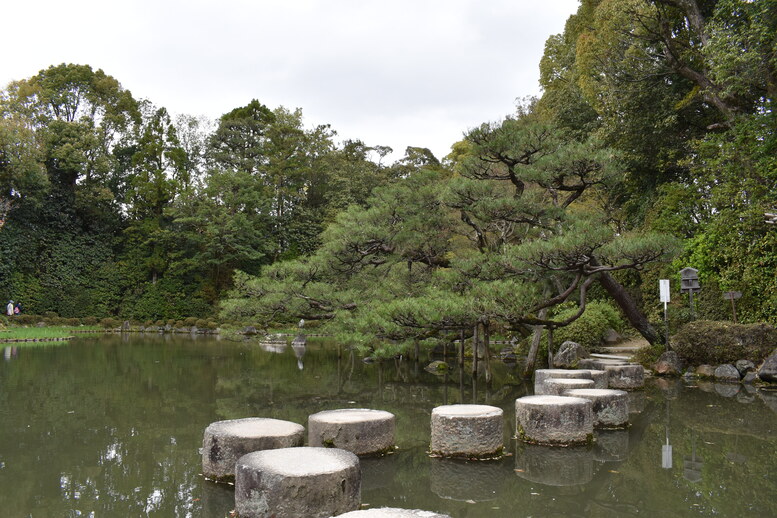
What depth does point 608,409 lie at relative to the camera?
5715mm

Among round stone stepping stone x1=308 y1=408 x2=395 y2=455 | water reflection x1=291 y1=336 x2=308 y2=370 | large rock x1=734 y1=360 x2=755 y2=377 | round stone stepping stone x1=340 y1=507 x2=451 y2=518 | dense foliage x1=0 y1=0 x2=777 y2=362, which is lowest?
water reflection x1=291 y1=336 x2=308 y2=370

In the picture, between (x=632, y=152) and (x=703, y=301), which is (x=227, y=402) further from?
(x=632, y=152)

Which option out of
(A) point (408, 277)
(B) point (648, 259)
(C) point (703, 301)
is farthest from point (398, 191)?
(C) point (703, 301)

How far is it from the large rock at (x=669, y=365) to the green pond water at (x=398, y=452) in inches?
31.0

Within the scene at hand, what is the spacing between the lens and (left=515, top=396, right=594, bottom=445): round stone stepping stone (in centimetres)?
489

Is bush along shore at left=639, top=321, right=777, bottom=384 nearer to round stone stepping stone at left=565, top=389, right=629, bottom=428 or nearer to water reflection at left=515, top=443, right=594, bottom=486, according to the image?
round stone stepping stone at left=565, top=389, right=629, bottom=428

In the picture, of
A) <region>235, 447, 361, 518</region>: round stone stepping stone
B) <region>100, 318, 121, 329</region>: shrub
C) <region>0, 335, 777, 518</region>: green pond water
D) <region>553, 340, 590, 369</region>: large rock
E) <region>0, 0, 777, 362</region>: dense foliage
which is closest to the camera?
<region>235, 447, 361, 518</region>: round stone stepping stone

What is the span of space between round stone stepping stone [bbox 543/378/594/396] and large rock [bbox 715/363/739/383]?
4652 millimetres

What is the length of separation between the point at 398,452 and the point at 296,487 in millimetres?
1940

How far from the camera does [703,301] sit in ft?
40.2

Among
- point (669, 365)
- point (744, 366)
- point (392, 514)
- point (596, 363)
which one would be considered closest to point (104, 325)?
point (596, 363)

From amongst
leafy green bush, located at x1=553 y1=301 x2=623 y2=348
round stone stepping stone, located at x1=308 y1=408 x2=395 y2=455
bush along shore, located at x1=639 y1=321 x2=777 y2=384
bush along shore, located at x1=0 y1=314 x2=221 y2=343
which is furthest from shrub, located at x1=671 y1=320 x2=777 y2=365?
bush along shore, located at x1=0 y1=314 x2=221 y2=343

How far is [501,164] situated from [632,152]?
7025 mm

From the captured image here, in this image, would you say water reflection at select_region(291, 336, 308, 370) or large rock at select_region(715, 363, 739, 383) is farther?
water reflection at select_region(291, 336, 308, 370)
